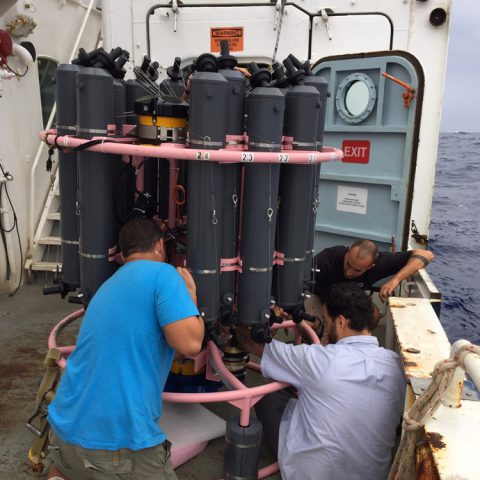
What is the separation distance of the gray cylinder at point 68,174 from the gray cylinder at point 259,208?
0.99m

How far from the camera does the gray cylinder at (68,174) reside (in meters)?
2.82

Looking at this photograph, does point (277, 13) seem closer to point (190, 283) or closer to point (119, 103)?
point (119, 103)

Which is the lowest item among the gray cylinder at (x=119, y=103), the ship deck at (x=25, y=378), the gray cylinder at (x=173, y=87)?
the ship deck at (x=25, y=378)

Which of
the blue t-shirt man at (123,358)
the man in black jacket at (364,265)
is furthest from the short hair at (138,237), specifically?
the man in black jacket at (364,265)

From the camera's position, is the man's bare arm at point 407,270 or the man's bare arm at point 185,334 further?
the man's bare arm at point 407,270

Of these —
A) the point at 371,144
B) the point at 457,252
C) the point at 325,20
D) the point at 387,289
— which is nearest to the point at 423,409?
the point at 387,289

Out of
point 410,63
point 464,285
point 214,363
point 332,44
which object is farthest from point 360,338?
point 464,285

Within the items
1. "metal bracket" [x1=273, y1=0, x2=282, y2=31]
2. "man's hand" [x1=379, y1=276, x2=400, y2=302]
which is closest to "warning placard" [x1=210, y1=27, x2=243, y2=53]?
"metal bracket" [x1=273, y1=0, x2=282, y2=31]

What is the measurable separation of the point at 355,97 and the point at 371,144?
46 centimetres

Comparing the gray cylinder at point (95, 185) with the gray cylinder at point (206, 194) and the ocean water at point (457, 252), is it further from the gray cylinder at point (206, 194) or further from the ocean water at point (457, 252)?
the ocean water at point (457, 252)

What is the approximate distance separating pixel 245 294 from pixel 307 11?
3.60 meters

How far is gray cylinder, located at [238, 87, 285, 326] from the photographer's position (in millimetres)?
2516

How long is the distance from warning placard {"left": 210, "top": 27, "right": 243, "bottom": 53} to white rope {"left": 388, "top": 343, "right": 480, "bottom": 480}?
4.36 metres

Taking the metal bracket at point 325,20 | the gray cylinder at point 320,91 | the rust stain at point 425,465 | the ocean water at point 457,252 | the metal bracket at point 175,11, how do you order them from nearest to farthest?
the rust stain at point 425,465
the gray cylinder at point 320,91
the metal bracket at point 325,20
the metal bracket at point 175,11
the ocean water at point 457,252
